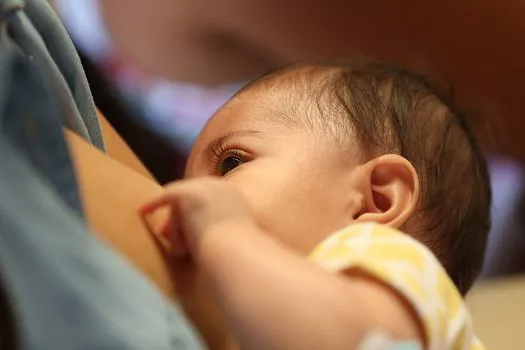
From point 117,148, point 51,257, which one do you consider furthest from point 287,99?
point 51,257

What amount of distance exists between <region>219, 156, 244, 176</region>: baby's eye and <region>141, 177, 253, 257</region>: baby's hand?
6.5 inches

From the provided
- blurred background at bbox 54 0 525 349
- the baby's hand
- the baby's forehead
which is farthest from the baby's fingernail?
blurred background at bbox 54 0 525 349

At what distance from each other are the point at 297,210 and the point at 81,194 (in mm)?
237

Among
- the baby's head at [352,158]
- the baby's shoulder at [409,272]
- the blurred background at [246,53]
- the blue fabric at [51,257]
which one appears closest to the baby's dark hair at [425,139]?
the baby's head at [352,158]

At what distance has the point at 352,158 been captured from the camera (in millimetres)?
730

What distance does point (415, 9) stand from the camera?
1.62m

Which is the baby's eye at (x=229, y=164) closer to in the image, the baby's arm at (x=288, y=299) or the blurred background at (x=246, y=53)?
the baby's arm at (x=288, y=299)

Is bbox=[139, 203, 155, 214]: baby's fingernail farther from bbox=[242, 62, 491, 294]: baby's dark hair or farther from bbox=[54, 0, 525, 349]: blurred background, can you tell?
bbox=[54, 0, 525, 349]: blurred background

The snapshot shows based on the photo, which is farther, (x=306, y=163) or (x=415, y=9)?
(x=415, y=9)

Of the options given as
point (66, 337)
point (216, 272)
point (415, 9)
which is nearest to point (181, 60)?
point (415, 9)

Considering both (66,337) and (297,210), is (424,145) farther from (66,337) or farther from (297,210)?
(66,337)

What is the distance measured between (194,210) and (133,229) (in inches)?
2.1

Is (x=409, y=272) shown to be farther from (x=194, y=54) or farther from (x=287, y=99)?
(x=194, y=54)

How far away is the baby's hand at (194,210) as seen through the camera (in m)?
0.55
